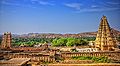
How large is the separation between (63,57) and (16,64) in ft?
25.5

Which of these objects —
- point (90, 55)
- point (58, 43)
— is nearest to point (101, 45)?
point (90, 55)

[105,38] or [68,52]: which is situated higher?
[105,38]

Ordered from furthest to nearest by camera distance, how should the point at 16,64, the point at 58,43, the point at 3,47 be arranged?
the point at 58,43 < the point at 3,47 < the point at 16,64

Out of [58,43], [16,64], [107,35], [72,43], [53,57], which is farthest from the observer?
[58,43]

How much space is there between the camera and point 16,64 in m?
8.11

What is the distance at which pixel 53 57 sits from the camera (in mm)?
14766

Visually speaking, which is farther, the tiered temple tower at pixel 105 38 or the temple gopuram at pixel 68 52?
the tiered temple tower at pixel 105 38

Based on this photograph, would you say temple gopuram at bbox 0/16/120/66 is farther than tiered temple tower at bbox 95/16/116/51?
No

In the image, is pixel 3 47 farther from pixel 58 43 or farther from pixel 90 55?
pixel 58 43

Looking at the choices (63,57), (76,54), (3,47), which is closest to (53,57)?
(63,57)

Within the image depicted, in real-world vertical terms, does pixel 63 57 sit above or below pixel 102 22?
below

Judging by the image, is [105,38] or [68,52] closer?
[68,52]

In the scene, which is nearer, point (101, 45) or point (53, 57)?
point (53, 57)

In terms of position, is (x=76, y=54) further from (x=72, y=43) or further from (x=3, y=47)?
(x=72, y=43)
